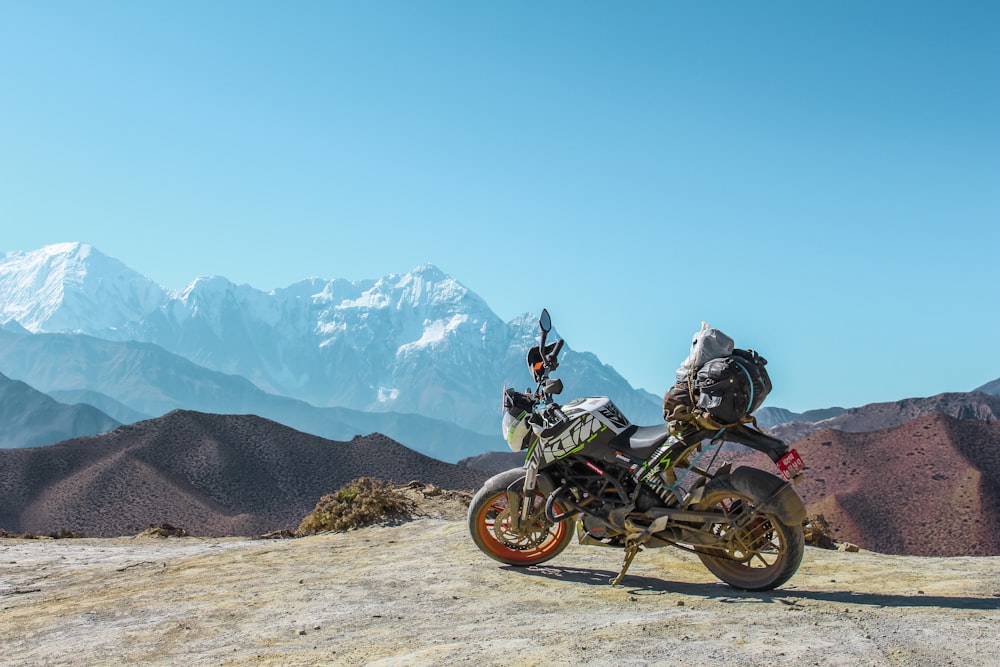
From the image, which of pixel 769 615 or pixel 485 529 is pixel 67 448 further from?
pixel 769 615

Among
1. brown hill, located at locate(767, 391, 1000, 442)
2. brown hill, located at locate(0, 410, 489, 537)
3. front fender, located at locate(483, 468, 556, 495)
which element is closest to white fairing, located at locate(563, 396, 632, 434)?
front fender, located at locate(483, 468, 556, 495)

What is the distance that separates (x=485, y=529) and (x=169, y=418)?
1682 inches

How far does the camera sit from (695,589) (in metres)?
7.62

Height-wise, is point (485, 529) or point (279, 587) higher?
point (485, 529)

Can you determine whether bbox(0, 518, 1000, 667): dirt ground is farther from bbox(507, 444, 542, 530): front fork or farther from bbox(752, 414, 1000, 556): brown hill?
bbox(752, 414, 1000, 556): brown hill

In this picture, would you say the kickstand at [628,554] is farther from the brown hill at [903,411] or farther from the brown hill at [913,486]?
the brown hill at [903,411]

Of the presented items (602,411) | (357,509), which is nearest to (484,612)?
(602,411)

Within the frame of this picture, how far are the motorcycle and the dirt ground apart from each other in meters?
0.35

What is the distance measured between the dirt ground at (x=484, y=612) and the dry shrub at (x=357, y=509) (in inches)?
115

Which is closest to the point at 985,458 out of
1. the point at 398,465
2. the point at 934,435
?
the point at 934,435

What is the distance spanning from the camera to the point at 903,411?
91312mm

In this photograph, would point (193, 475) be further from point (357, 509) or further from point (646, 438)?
point (646, 438)

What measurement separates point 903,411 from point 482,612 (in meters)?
94.1

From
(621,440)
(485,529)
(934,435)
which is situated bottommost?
(485,529)
